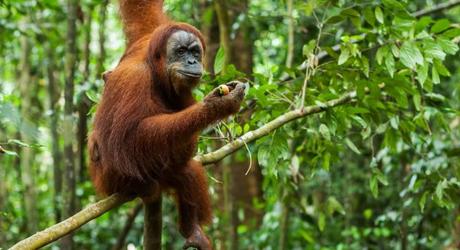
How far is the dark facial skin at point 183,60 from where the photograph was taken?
12.9ft

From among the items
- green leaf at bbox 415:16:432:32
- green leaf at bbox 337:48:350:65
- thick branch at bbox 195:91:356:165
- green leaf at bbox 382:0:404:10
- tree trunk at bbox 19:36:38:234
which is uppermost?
green leaf at bbox 382:0:404:10

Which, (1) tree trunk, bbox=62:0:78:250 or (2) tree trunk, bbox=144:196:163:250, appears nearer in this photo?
(2) tree trunk, bbox=144:196:163:250

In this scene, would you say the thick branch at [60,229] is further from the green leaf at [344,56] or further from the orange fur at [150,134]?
the green leaf at [344,56]

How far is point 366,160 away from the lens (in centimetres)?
835

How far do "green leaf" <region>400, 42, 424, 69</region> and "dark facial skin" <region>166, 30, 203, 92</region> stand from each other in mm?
1119

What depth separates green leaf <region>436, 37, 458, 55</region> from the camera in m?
3.82

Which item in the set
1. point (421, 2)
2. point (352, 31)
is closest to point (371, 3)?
point (352, 31)

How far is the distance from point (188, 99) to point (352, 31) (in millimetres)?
3129

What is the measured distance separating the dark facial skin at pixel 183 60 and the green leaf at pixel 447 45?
134cm

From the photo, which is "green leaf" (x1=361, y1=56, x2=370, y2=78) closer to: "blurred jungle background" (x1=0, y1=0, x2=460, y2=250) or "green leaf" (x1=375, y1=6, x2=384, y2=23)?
"blurred jungle background" (x1=0, y1=0, x2=460, y2=250)

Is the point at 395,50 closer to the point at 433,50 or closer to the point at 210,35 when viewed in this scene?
the point at 433,50

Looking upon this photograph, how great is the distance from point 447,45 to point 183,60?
57.8 inches

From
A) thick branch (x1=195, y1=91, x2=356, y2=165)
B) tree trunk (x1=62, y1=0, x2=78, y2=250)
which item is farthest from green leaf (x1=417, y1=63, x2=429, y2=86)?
tree trunk (x1=62, y1=0, x2=78, y2=250)

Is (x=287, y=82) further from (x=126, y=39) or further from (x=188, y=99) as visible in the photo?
(x=126, y=39)
